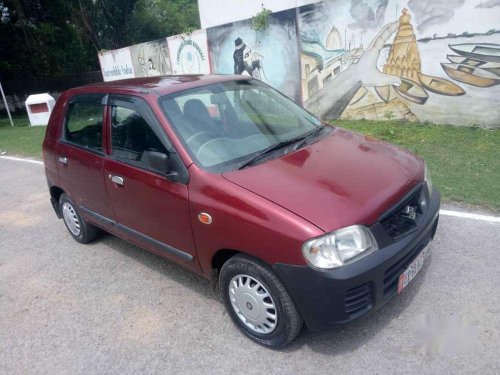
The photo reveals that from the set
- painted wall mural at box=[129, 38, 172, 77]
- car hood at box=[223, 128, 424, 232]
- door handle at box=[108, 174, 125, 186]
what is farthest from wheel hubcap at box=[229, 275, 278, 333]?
painted wall mural at box=[129, 38, 172, 77]

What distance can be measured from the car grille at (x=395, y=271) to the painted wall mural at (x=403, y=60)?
5620mm

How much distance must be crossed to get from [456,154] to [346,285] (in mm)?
4766

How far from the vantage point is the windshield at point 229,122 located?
3.14 m

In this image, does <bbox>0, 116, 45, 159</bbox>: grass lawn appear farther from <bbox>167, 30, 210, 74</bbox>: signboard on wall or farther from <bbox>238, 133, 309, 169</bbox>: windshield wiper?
<bbox>238, 133, 309, 169</bbox>: windshield wiper

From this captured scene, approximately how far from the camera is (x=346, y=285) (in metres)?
2.41

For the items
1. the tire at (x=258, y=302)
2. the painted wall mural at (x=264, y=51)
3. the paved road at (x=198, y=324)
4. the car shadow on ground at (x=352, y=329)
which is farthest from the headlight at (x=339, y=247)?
the painted wall mural at (x=264, y=51)

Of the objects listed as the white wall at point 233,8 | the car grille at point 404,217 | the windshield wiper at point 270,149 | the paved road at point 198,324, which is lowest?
the paved road at point 198,324

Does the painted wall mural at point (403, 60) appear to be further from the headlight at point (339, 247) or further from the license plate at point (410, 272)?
the headlight at point (339, 247)

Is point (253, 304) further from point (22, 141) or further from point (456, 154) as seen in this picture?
point (22, 141)

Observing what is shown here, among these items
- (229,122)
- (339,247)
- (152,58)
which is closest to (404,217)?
(339,247)

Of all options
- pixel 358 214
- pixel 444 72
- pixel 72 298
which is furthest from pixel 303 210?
pixel 444 72

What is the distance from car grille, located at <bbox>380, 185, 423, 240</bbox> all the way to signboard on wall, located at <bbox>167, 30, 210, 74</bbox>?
1050cm

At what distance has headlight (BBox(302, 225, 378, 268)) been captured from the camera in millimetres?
2418

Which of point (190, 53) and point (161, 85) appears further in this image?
point (190, 53)
